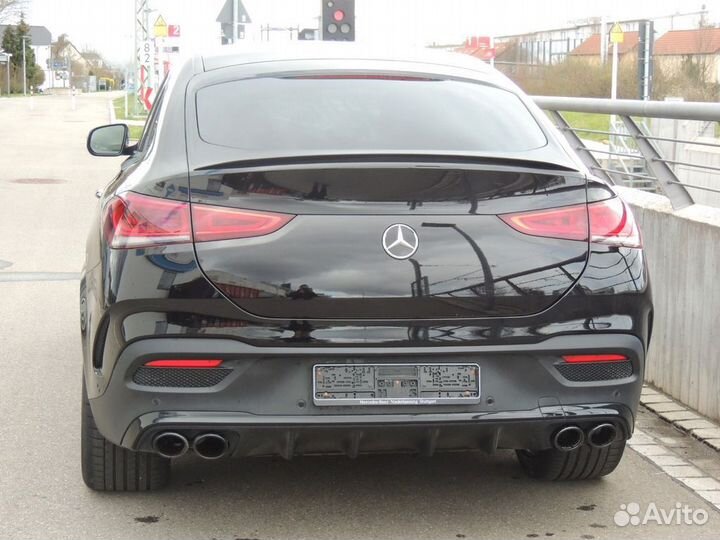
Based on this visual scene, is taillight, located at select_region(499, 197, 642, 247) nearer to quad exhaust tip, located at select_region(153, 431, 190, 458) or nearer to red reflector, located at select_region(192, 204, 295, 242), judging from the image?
red reflector, located at select_region(192, 204, 295, 242)

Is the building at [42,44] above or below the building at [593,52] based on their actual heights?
above

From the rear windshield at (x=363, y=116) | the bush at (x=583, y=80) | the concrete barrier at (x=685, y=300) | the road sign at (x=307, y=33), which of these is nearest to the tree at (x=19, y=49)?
the bush at (x=583, y=80)

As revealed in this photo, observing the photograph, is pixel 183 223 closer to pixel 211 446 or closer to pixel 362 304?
Result: pixel 362 304

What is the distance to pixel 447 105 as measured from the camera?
4676mm

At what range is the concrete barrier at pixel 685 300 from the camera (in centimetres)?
586

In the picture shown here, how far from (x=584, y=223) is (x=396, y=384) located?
2.66ft

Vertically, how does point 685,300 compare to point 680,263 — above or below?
below

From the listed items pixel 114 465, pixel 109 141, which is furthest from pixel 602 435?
pixel 109 141

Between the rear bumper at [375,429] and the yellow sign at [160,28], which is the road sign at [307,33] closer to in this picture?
the yellow sign at [160,28]

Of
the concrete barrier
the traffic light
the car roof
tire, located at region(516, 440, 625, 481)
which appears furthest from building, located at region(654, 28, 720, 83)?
tire, located at region(516, 440, 625, 481)

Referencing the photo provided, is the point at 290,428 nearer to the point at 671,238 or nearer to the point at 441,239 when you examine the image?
the point at 441,239

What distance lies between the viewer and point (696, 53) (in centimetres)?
3756

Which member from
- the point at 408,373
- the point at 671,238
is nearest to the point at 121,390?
the point at 408,373

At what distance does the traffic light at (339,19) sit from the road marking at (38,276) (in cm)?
1479
